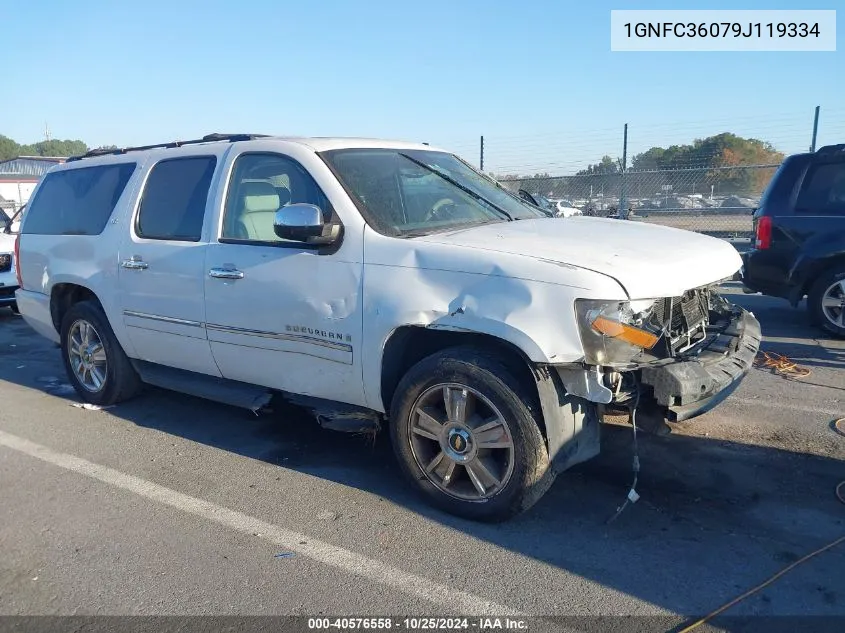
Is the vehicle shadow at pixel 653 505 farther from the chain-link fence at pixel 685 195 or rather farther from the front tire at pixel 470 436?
the chain-link fence at pixel 685 195

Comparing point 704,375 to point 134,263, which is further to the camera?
point 134,263

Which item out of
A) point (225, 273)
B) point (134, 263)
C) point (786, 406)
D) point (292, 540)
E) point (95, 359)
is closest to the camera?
point (292, 540)

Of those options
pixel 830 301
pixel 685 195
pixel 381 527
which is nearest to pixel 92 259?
pixel 381 527

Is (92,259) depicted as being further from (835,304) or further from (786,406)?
(835,304)

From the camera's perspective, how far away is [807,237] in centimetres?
718

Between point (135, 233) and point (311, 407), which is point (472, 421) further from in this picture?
point (135, 233)

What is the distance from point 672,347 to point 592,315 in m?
0.60

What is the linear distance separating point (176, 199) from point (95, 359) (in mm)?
1700

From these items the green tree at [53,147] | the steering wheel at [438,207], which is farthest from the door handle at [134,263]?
the green tree at [53,147]

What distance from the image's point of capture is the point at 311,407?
440 cm

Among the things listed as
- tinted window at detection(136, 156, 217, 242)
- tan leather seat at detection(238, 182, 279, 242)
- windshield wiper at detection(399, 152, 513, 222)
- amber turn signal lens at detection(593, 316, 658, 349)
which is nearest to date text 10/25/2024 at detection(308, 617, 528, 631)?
amber turn signal lens at detection(593, 316, 658, 349)

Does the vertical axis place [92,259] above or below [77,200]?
below

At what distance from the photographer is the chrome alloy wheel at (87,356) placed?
5785 mm

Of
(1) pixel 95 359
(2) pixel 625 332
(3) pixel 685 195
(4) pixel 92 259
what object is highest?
(3) pixel 685 195
